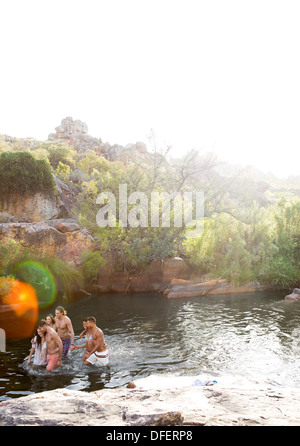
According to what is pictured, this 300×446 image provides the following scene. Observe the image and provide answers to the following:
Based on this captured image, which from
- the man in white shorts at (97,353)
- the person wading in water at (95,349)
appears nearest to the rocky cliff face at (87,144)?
the person wading in water at (95,349)

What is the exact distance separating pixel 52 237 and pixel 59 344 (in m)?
13.8

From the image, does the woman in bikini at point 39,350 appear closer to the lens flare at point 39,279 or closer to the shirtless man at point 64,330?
the shirtless man at point 64,330

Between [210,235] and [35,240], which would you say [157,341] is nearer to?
[35,240]

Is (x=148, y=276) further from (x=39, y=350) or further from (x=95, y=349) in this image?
(x=39, y=350)

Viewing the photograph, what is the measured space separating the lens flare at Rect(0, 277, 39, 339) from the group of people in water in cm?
324

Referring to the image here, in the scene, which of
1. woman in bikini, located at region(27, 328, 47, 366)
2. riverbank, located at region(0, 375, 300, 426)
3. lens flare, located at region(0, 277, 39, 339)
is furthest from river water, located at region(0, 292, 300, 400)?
riverbank, located at region(0, 375, 300, 426)

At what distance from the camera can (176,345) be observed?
43.4ft

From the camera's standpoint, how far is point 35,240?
74.8 ft

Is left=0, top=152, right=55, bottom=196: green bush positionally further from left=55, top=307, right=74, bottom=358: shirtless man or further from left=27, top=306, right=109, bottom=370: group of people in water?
left=27, top=306, right=109, bottom=370: group of people in water

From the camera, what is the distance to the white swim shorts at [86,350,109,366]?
11.0 meters

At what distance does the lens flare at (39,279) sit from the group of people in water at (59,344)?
8.95m
